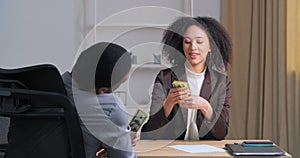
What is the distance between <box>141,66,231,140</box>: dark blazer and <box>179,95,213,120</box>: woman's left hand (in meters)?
0.03

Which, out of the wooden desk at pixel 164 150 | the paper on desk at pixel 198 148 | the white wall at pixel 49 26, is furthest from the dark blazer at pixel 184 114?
the white wall at pixel 49 26

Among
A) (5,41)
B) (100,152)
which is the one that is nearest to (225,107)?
(100,152)

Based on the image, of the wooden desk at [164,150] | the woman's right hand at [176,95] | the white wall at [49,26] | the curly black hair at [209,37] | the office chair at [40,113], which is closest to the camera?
the office chair at [40,113]

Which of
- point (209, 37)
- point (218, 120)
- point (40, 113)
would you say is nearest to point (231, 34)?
point (209, 37)

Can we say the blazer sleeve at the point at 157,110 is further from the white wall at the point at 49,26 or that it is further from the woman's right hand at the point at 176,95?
the white wall at the point at 49,26

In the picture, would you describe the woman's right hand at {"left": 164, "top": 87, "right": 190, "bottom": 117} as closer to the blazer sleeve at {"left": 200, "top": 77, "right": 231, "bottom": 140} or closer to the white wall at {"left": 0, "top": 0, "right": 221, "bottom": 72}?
the blazer sleeve at {"left": 200, "top": 77, "right": 231, "bottom": 140}

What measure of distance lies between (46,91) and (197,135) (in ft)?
3.62

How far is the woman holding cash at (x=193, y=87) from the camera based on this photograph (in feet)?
7.05

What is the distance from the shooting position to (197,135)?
2.16 m

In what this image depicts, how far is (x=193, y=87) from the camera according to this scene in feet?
7.34

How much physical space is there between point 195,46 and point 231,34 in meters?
1.26

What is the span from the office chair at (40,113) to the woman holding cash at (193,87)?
926 mm

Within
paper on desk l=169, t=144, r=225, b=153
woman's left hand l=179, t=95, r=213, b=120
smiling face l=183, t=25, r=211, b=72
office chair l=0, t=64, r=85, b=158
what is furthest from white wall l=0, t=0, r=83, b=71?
office chair l=0, t=64, r=85, b=158

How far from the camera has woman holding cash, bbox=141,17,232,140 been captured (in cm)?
215
